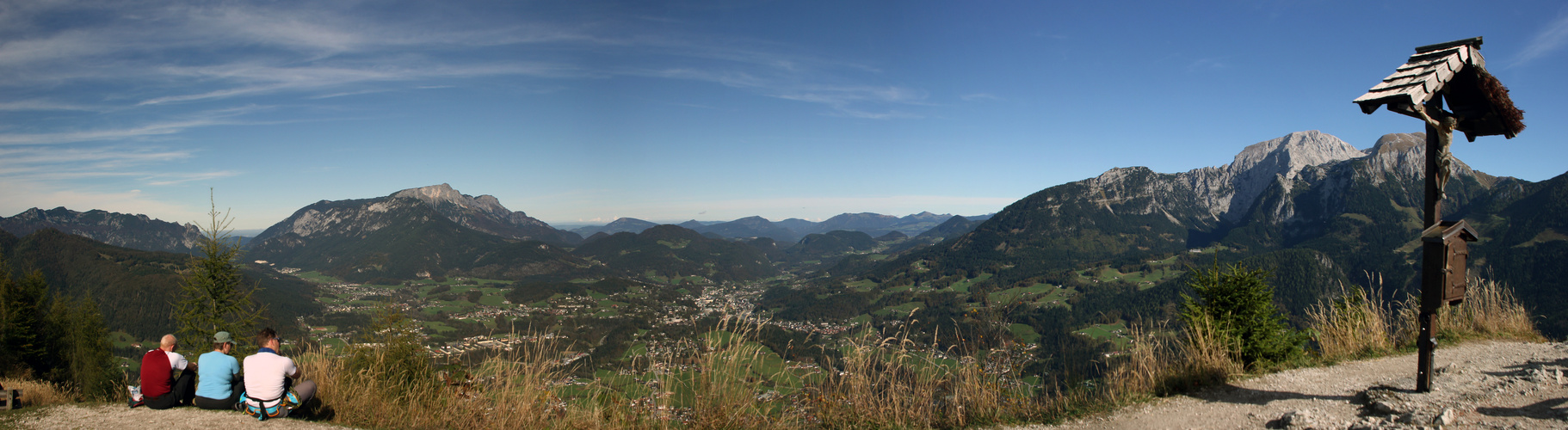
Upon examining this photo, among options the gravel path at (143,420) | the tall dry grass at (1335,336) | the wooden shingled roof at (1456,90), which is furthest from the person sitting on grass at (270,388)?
the wooden shingled roof at (1456,90)

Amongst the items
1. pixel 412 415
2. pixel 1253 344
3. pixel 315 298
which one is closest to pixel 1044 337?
pixel 1253 344

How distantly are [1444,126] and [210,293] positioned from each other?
26.5 meters

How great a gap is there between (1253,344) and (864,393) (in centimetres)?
607

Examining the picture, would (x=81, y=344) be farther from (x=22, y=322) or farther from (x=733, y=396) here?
(x=733, y=396)

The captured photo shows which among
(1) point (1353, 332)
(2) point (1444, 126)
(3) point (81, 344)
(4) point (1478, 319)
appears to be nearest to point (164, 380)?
Result: (2) point (1444, 126)

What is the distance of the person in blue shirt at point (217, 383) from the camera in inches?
291

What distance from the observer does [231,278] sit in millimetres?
16938

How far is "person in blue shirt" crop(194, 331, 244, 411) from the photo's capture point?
7398 mm

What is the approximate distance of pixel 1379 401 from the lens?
5535mm

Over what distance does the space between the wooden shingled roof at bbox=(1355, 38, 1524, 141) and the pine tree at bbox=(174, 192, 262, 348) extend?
24.6 m

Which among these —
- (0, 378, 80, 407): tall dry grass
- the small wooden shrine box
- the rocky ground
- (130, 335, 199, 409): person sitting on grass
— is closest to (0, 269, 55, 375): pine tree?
(0, 378, 80, 407): tall dry grass

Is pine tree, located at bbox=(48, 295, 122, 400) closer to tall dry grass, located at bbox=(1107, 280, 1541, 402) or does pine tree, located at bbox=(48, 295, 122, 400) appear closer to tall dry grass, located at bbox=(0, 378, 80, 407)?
tall dry grass, located at bbox=(0, 378, 80, 407)

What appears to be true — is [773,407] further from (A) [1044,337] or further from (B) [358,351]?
(A) [1044,337]

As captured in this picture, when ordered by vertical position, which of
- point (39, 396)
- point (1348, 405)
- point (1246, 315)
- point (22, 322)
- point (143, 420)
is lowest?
point (22, 322)
